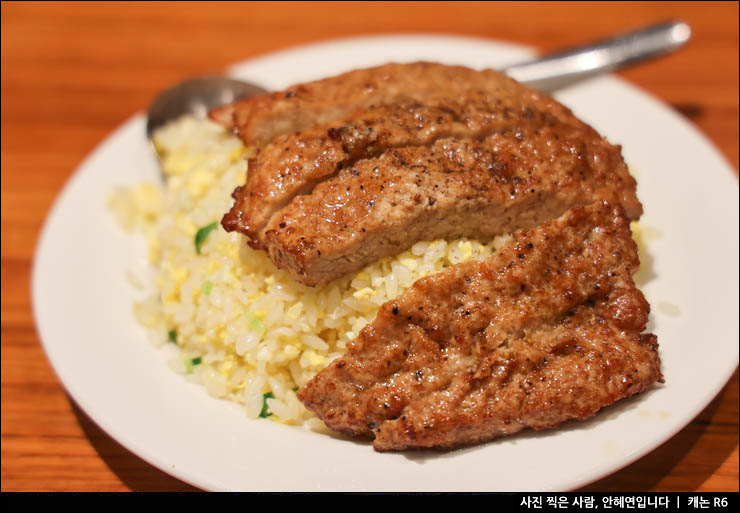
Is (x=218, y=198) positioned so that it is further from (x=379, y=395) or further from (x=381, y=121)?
(x=379, y=395)

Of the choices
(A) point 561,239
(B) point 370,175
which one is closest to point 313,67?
(B) point 370,175

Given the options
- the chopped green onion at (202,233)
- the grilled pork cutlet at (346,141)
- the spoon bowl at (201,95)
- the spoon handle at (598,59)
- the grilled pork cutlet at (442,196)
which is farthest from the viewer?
the spoon bowl at (201,95)

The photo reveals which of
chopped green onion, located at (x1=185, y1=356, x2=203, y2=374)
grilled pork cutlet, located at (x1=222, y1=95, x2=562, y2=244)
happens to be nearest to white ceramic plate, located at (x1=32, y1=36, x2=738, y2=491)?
chopped green onion, located at (x1=185, y1=356, x2=203, y2=374)

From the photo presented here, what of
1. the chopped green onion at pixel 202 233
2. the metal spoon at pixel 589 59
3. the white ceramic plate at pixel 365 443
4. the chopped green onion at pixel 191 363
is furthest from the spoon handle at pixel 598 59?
the chopped green onion at pixel 191 363

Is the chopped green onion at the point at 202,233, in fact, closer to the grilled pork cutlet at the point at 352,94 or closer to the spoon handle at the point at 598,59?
the grilled pork cutlet at the point at 352,94

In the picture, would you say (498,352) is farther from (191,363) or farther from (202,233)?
(202,233)

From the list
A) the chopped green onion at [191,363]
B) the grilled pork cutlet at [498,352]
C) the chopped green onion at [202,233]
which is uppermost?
the chopped green onion at [202,233]
